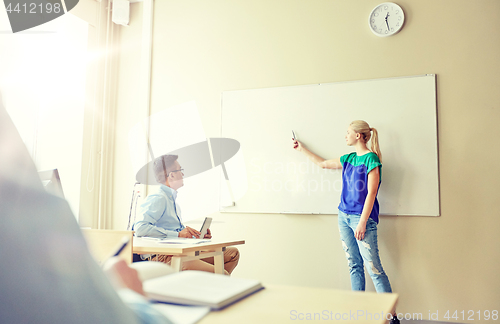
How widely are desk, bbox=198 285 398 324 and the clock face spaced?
295 cm

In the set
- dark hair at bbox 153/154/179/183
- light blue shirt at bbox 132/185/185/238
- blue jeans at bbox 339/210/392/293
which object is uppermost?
dark hair at bbox 153/154/179/183

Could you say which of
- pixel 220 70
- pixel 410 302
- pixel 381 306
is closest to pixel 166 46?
Result: pixel 220 70

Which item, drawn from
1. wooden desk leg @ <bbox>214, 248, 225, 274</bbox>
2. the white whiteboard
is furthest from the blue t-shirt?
wooden desk leg @ <bbox>214, 248, 225, 274</bbox>

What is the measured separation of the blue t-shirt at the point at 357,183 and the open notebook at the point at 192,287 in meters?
2.21

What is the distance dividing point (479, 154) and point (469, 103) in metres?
0.41

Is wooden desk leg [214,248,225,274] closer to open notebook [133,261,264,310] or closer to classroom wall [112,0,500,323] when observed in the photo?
classroom wall [112,0,500,323]

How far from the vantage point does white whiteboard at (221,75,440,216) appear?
287cm

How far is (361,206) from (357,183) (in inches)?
6.9

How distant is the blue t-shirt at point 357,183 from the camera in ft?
8.68

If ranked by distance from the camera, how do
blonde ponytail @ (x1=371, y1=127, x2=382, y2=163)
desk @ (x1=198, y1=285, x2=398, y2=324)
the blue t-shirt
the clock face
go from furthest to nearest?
the clock face < blonde ponytail @ (x1=371, y1=127, x2=382, y2=163) < the blue t-shirt < desk @ (x1=198, y1=285, x2=398, y2=324)

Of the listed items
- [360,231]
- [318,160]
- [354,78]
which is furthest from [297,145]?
[360,231]

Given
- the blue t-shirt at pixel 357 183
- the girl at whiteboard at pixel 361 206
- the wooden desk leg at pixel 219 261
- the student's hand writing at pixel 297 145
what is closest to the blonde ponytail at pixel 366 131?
the girl at whiteboard at pixel 361 206

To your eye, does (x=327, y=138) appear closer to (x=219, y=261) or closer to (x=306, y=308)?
(x=219, y=261)

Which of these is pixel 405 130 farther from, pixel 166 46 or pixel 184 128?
pixel 166 46
